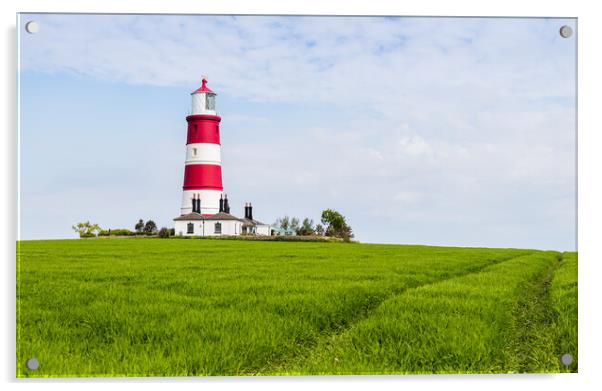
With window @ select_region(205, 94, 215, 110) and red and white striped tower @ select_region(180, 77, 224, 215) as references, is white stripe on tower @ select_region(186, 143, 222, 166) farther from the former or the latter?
window @ select_region(205, 94, 215, 110)

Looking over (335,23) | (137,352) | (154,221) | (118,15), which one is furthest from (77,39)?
(137,352)

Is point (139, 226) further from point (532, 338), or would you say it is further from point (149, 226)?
point (532, 338)

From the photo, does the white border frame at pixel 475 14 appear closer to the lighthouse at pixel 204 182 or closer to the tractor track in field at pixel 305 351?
the lighthouse at pixel 204 182

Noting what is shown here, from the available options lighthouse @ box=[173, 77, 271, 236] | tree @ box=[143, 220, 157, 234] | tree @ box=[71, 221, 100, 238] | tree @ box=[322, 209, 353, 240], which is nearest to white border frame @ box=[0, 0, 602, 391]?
tree @ box=[71, 221, 100, 238]

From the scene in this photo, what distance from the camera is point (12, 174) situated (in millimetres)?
6148

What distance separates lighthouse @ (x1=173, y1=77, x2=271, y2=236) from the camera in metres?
6.53

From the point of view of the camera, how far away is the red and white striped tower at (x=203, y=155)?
6.46m

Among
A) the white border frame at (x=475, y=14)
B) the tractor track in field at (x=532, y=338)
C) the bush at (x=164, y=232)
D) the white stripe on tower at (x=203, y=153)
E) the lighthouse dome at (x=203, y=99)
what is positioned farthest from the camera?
the bush at (x=164, y=232)

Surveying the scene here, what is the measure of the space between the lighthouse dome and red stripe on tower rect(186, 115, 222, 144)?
92 mm

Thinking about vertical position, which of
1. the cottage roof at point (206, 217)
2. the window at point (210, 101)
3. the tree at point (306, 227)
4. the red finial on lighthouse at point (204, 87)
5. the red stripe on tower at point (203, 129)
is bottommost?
the tree at point (306, 227)

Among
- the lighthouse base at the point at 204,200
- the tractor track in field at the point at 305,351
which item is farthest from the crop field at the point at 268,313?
the lighthouse base at the point at 204,200

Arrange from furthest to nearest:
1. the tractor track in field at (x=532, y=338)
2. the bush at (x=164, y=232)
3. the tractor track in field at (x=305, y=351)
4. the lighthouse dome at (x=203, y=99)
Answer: the bush at (x=164, y=232) → the lighthouse dome at (x=203, y=99) → the tractor track in field at (x=532, y=338) → the tractor track in field at (x=305, y=351)

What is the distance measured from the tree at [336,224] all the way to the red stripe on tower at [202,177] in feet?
4.69

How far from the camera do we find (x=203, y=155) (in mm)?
7246
